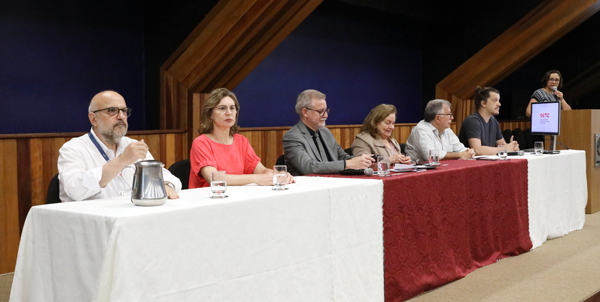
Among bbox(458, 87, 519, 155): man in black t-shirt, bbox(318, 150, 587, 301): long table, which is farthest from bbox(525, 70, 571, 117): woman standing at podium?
bbox(318, 150, 587, 301): long table

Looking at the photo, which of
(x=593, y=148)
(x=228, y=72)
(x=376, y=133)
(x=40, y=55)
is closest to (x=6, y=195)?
(x=40, y=55)

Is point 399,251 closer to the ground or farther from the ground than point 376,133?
closer to the ground

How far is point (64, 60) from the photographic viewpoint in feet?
14.7

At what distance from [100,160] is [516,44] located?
5.80m

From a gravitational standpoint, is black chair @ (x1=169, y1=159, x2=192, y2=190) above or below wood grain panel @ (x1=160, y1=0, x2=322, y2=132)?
below

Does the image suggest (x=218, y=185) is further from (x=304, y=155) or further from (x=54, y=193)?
(x=304, y=155)

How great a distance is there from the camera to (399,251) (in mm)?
2893

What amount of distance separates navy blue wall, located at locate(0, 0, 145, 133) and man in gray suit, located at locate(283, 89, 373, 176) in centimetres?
202

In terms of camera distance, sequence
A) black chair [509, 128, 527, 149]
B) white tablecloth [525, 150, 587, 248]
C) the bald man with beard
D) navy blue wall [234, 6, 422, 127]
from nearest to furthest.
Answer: the bald man with beard, white tablecloth [525, 150, 587, 248], navy blue wall [234, 6, 422, 127], black chair [509, 128, 527, 149]

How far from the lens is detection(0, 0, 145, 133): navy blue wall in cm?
420

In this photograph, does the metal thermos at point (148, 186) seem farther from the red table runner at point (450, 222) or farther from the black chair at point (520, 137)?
the black chair at point (520, 137)

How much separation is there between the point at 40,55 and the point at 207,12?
128 centimetres

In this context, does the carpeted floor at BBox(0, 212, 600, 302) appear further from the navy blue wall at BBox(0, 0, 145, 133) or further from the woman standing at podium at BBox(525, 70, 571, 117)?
the woman standing at podium at BBox(525, 70, 571, 117)

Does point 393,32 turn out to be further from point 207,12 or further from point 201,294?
point 201,294
